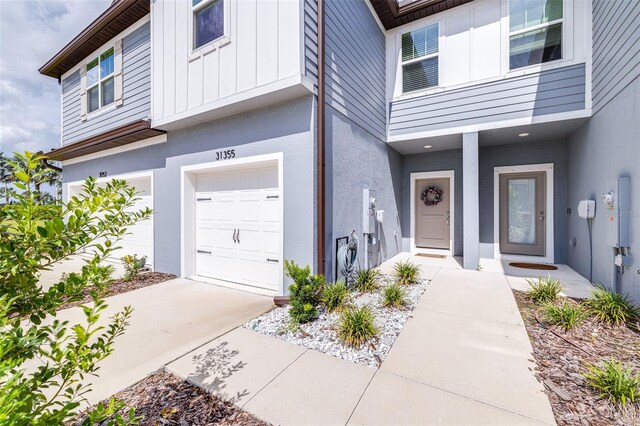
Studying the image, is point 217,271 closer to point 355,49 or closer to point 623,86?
point 355,49

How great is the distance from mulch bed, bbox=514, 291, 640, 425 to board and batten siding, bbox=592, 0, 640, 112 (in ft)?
10.7

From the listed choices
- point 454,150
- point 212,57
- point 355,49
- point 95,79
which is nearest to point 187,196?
point 212,57

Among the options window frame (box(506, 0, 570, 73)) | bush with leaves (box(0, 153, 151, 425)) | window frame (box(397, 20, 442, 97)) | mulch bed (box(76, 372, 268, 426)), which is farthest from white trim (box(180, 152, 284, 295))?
window frame (box(506, 0, 570, 73))

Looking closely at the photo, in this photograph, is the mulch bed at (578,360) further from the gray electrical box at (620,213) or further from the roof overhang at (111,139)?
the roof overhang at (111,139)

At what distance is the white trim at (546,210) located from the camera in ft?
20.2

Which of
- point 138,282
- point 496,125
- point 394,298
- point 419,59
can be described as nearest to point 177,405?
point 394,298

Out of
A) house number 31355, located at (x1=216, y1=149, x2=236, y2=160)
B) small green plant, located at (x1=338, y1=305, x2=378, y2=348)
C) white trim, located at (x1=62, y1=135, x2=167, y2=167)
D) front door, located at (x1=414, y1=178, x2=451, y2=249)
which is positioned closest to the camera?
small green plant, located at (x1=338, y1=305, x2=378, y2=348)

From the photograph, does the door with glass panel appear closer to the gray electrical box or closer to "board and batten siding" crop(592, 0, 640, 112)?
"board and batten siding" crop(592, 0, 640, 112)

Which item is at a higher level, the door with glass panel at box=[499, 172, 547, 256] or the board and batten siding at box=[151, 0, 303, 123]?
the board and batten siding at box=[151, 0, 303, 123]

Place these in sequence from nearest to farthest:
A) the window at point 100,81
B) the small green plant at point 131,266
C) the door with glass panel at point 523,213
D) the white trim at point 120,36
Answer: the small green plant at point 131,266 → the white trim at point 120,36 → the door with glass panel at point 523,213 → the window at point 100,81

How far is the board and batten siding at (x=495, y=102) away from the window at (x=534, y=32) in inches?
15.9

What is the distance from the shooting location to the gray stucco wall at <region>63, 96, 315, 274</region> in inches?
157

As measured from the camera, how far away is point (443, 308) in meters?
3.73

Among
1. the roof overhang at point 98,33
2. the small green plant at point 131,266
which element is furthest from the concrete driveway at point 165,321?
the roof overhang at point 98,33
